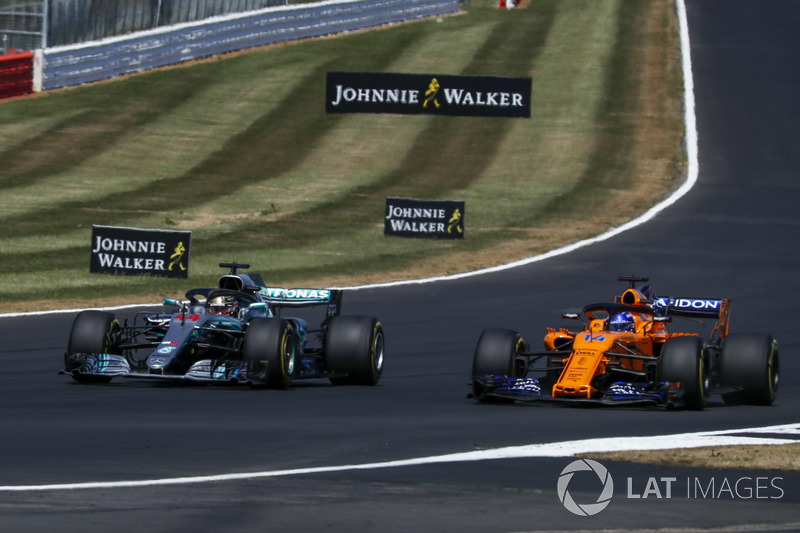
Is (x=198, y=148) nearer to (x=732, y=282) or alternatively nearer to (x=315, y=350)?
(x=732, y=282)

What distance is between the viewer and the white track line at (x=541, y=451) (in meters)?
9.55

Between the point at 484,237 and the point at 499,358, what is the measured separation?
1746 cm

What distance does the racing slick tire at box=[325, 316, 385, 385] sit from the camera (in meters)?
16.4

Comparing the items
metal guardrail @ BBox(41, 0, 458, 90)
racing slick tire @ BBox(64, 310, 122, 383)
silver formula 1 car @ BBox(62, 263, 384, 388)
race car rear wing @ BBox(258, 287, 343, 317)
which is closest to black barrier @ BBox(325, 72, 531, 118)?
metal guardrail @ BBox(41, 0, 458, 90)

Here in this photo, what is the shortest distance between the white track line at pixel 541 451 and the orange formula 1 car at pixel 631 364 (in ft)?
4.73

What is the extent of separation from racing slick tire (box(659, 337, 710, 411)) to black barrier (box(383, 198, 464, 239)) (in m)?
17.6

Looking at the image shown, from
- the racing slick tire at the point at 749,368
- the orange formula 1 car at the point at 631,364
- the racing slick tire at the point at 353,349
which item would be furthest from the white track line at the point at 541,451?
the racing slick tire at the point at 353,349

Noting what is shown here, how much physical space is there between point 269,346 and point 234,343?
3.21ft

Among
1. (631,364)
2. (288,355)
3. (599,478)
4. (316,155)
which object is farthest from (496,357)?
(316,155)

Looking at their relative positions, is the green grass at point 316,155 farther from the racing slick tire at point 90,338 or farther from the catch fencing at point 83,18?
the racing slick tire at point 90,338

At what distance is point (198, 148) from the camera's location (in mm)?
43125

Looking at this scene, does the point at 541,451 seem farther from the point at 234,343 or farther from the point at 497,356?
the point at 234,343

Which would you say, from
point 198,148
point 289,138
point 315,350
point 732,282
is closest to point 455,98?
point 289,138

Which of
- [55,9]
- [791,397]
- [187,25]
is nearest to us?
[791,397]
